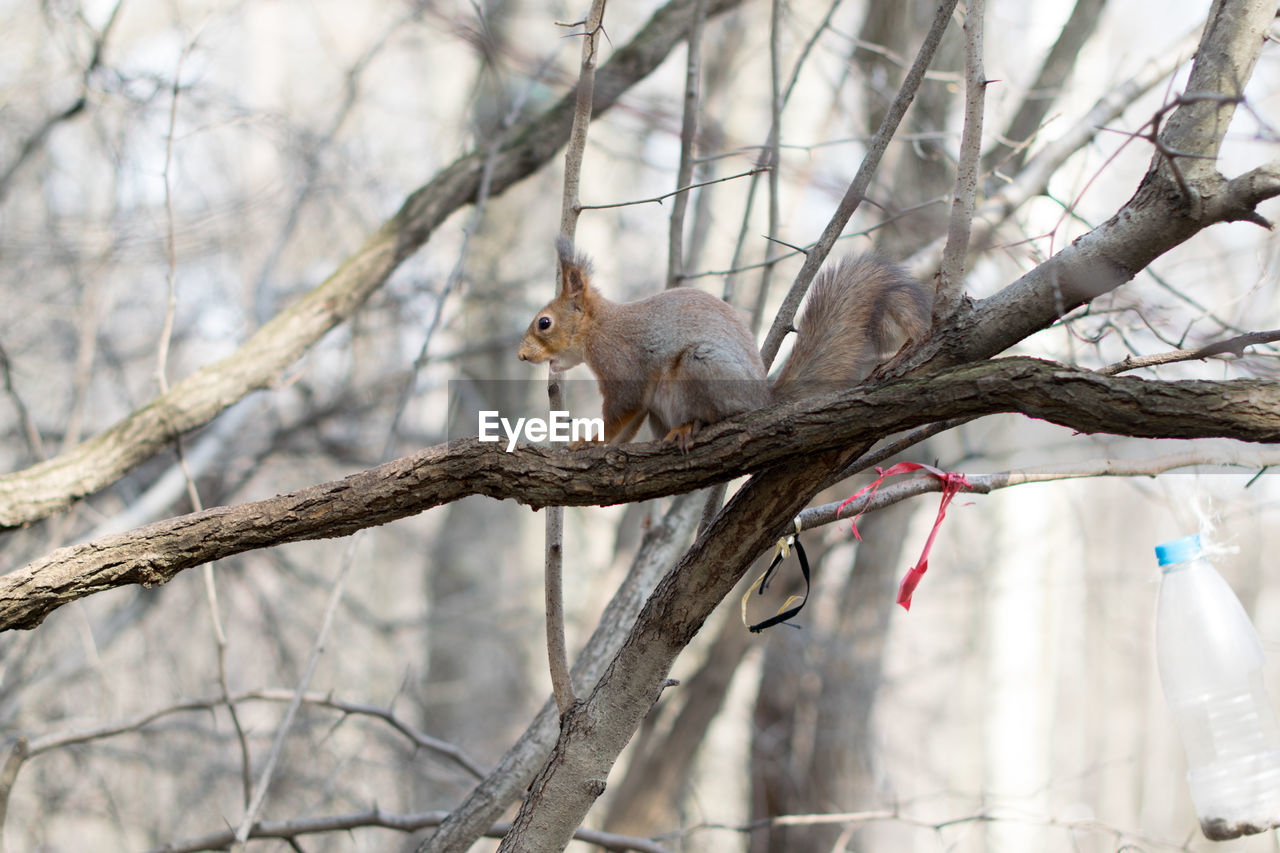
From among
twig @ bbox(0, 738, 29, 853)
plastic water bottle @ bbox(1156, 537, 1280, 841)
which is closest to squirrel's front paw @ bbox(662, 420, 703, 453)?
plastic water bottle @ bbox(1156, 537, 1280, 841)

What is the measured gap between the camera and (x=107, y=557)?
69.8 inches

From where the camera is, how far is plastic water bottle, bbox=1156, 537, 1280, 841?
85.1 inches

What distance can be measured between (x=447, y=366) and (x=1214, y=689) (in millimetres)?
5755

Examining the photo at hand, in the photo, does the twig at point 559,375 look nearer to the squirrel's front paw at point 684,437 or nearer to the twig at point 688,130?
the squirrel's front paw at point 684,437

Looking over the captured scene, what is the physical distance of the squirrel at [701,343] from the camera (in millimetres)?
2084

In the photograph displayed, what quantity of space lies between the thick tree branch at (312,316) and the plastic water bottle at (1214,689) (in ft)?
8.21

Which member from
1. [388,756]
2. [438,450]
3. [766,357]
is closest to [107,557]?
[438,450]

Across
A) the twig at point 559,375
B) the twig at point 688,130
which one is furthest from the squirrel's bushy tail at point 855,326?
the twig at point 688,130

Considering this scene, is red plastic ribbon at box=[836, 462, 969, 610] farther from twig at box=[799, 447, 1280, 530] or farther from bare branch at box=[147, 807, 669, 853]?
bare branch at box=[147, 807, 669, 853]

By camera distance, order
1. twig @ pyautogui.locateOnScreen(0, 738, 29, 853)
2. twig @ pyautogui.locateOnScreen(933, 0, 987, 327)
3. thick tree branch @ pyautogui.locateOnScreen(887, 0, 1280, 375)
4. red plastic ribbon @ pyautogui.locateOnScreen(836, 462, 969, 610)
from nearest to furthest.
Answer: thick tree branch @ pyautogui.locateOnScreen(887, 0, 1280, 375) → twig @ pyautogui.locateOnScreen(933, 0, 987, 327) → red plastic ribbon @ pyautogui.locateOnScreen(836, 462, 969, 610) → twig @ pyautogui.locateOnScreen(0, 738, 29, 853)

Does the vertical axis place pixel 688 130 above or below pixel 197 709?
above

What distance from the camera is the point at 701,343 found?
2.21m

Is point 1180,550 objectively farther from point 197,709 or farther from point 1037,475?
point 197,709

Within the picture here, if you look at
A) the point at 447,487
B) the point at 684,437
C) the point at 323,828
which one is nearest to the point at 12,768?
the point at 323,828
